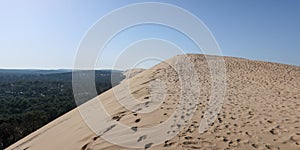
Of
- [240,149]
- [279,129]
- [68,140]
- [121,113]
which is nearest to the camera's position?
[240,149]

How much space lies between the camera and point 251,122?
729cm

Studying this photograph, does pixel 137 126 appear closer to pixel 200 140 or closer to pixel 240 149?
pixel 200 140

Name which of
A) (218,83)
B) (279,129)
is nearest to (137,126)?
(279,129)

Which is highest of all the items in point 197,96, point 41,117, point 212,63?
point 212,63

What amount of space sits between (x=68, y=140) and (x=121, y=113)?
184 centimetres

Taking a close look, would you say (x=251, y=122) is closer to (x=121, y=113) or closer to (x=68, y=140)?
(x=121, y=113)

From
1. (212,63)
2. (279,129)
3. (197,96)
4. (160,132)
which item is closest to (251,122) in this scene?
(279,129)

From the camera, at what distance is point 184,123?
738cm

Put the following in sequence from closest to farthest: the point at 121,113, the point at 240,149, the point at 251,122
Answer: the point at 240,149 < the point at 251,122 < the point at 121,113

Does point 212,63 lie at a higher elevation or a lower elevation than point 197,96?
higher

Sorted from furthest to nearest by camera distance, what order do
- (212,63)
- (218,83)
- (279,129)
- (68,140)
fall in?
(212,63)
(218,83)
(68,140)
(279,129)

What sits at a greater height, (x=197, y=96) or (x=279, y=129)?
(x=197, y=96)

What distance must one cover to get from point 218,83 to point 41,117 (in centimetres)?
2293

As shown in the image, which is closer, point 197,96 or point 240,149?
point 240,149
